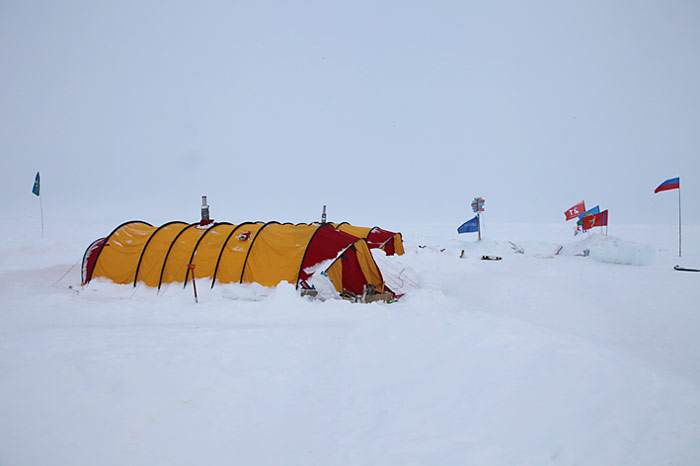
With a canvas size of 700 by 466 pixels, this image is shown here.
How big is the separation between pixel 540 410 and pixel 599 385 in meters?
1.04

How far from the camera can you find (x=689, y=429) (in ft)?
11.7

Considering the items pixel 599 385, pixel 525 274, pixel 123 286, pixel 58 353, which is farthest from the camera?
pixel 525 274

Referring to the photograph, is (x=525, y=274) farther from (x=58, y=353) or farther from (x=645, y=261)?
(x=58, y=353)

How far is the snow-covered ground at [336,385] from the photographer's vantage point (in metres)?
3.46

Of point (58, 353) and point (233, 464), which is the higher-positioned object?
point (58, 353)

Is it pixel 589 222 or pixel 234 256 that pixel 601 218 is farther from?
pixel 234 256

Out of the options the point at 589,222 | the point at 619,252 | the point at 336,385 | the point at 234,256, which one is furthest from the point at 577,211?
the point at 336,385

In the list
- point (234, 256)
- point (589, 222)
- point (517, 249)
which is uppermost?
point (589, 222)

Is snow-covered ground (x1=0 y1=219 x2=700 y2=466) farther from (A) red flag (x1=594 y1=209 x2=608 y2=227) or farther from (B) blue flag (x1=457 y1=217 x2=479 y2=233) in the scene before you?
(A) red flag (x1=594 y1=209 x2=608 y2=227)

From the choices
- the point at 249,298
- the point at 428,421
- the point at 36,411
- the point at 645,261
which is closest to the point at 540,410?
the point at 428,421

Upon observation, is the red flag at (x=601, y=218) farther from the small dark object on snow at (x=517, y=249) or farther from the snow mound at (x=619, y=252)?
the small dark object on snow at (x=517, y=249)

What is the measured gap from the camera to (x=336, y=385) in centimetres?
477

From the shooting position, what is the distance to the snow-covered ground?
136 inches

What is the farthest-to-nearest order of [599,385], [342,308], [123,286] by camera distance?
1. [123,286]
2. [342,308]
3. [599,385]
